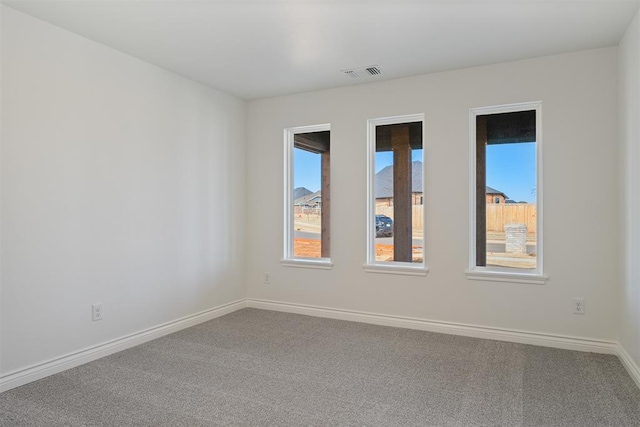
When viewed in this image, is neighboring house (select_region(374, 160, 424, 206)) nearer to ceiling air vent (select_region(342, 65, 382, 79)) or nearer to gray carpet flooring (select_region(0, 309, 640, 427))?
ceiling air vent (select_region(342, 65, 382, 79))

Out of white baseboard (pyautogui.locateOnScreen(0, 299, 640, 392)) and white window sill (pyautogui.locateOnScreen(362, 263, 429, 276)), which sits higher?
white window sill (pyautogui.locateOnScreen(362, 263, 429, 276))

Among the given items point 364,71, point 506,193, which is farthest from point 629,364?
point 364,71

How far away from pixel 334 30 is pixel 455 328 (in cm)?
283

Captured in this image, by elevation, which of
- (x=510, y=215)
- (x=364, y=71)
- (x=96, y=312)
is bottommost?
(x=96, y=312)

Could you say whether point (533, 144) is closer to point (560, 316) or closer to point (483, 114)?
point (483, 114)

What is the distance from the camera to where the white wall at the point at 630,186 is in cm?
271

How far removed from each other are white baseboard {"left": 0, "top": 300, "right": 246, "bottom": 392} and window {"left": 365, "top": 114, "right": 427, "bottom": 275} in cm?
187

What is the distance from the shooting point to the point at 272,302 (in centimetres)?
476

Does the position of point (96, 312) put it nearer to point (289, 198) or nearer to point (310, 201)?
point (289, 198)

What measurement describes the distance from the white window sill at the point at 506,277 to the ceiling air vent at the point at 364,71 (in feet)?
6.82

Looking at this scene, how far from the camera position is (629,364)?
2857 millimetres

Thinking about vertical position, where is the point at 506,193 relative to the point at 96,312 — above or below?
above

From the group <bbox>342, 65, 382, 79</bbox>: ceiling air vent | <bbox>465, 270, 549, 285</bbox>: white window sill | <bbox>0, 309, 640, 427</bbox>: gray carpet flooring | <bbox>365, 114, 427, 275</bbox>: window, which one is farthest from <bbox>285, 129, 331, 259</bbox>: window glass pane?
<bbox>465, 270, 549, 285</bbox>: white window sill

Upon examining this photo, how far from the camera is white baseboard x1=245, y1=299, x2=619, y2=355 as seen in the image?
3.32 meters
